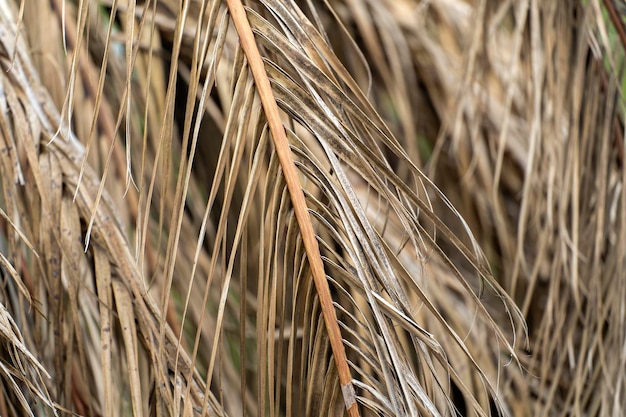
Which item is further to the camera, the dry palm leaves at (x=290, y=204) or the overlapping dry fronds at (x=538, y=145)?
the overlapping dry fronds at (x=538, y=145)

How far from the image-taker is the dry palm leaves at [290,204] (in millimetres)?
450

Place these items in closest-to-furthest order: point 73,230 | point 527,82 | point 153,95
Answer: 1. point 73,230
2. point 153,95
3. point 527,82

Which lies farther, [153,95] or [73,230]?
[153,95]

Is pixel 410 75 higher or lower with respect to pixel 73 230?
higher

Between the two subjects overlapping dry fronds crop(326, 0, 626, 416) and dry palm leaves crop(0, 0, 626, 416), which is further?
overlapping dry fronds crop(326, 0, 626, 416)

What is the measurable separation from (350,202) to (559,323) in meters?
0.52

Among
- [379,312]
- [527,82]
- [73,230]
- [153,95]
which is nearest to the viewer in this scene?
[379,312]

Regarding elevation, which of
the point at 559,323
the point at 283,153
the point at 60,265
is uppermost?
the point at 283,153

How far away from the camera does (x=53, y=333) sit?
Result: 0.59m

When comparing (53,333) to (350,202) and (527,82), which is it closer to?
(350,202)

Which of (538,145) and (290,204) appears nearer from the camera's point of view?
(290,204)

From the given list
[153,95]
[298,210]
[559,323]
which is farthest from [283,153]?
[559,323]

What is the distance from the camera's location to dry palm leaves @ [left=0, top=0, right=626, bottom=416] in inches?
17.7

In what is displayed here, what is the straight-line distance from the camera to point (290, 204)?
457 mm
